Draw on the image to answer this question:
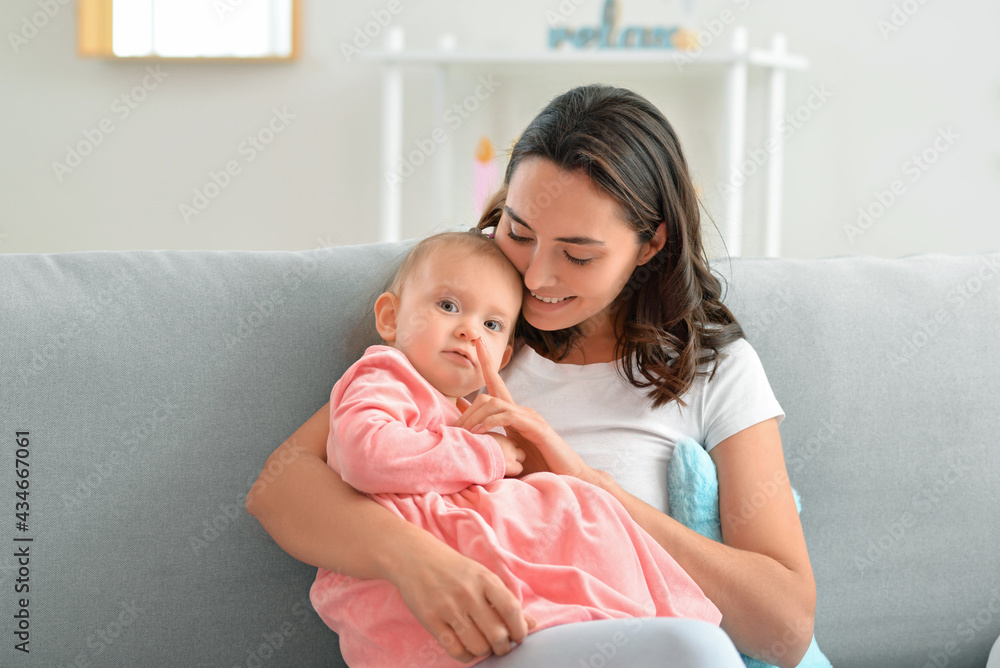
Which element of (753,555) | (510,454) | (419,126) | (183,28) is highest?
(183,28)

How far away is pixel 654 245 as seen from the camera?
1.26 meters

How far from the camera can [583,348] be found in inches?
52.0

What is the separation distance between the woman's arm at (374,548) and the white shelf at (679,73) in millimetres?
2143

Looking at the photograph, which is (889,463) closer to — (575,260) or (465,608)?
(575,260)

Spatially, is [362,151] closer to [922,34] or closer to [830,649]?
[922,34]

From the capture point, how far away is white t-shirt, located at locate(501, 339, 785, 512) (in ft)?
3.86

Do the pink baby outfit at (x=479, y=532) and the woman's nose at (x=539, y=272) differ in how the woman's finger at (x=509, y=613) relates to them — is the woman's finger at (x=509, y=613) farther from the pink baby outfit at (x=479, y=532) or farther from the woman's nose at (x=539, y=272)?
the woman's nose at (x=539, y=272)

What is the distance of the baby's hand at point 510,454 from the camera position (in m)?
1.06

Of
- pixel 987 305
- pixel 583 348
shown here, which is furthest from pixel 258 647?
pixel 987 305

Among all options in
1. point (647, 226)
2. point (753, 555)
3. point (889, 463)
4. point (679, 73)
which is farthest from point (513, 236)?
point (679, 73)

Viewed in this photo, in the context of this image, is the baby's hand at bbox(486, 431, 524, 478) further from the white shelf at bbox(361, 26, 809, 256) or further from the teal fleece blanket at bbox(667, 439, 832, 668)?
the white shelf at bbox(361, 26, 809, 256)

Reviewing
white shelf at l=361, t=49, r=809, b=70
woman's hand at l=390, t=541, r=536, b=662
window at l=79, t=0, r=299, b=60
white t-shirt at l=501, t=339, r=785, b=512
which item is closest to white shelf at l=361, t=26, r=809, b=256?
white shelf at l=361, t=49, r=809, b=70

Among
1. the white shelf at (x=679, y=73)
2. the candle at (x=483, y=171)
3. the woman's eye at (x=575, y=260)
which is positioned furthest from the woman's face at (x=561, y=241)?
the candle at (x=483, y=171)

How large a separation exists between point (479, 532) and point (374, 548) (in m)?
0.12
